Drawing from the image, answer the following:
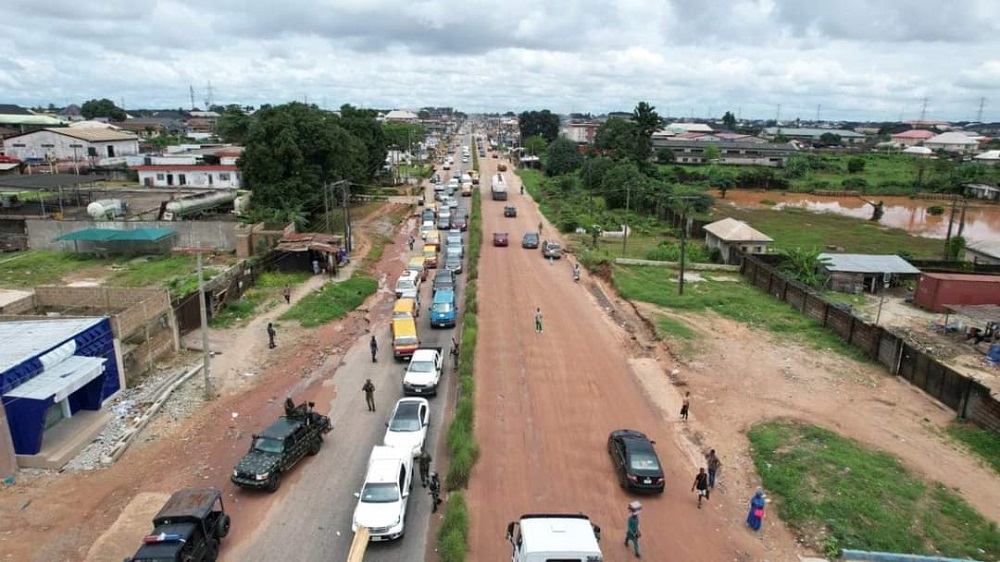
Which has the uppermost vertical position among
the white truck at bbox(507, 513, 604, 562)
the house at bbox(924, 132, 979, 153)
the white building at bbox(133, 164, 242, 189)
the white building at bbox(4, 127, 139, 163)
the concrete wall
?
the house at bbox(924, 132, 979, 153)

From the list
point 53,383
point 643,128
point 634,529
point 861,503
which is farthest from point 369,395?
point 643,128

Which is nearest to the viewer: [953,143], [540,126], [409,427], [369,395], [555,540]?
[555,540]

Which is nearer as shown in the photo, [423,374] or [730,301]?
[423,374]

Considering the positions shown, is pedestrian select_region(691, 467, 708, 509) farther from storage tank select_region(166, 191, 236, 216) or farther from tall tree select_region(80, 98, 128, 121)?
tall tree select_region(80, 98, 128, 121)

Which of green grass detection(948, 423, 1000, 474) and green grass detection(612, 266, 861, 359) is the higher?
green grass detection(612, 266, 861, 359)

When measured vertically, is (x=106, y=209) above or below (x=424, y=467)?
above

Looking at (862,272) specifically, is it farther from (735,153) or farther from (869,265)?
(735,153)

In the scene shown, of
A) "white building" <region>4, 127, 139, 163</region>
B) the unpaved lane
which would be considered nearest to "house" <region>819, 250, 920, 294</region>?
the unpaved lane

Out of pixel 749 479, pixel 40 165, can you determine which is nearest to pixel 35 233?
pixel 40 165
